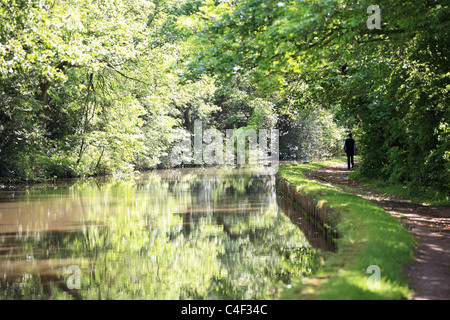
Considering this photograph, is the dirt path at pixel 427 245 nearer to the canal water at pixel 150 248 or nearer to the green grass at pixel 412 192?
the green grass at pixel 412 192

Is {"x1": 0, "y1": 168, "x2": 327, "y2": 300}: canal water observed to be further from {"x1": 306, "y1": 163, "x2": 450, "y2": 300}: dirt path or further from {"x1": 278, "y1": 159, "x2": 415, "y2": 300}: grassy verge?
{"x1": 306, "y1": 163, "x2": 450, "y2": 300}: dirt path

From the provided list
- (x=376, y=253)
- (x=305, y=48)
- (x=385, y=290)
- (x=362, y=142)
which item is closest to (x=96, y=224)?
(x=305, y=48)

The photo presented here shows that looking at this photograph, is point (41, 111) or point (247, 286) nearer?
point (247, 286)

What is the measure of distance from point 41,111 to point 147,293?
2113 centimetres

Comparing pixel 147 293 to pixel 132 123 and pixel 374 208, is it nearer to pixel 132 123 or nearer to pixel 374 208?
pixel 374 208

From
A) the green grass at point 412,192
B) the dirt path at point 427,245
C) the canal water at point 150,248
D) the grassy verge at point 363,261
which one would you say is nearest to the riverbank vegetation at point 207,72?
the green grass at point 412,192

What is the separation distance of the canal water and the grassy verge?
0.90 meters

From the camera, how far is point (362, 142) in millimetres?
21922

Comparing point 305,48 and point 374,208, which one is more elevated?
point 305,48

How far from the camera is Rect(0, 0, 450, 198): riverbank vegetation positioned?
34.6 ft

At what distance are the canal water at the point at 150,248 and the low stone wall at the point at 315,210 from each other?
36 centimetres

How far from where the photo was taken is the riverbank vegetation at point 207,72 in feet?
34.6
